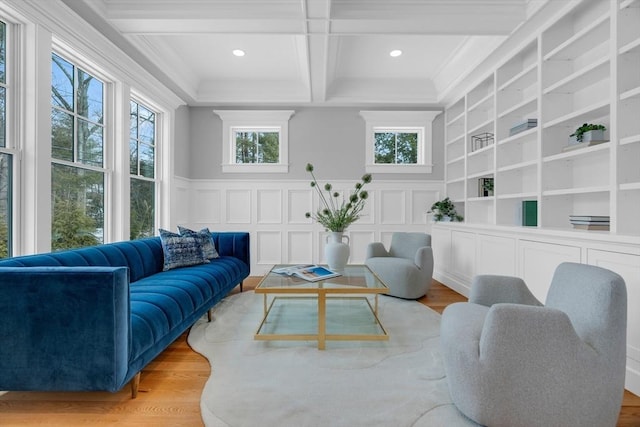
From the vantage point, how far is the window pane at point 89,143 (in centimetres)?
291

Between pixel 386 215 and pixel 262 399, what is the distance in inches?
142

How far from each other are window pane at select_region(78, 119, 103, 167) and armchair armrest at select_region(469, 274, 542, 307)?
3362mm

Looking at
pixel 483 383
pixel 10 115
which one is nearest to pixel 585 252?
pixel 483 383

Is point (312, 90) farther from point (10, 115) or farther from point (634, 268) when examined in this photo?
point (634, 268)

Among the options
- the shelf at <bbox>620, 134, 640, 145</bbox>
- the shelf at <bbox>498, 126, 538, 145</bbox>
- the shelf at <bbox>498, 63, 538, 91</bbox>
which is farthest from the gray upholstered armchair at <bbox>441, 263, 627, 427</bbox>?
the shelf at <bbox>498, 63, 538, 91</bbox>

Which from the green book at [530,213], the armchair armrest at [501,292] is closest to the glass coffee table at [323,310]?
the armchair armrest at [501,292]

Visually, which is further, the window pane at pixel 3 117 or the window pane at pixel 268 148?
the window pane at pixel 268 148

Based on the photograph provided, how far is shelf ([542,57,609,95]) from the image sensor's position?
7.45ft

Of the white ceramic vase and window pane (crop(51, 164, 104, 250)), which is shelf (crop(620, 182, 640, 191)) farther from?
window pane (crop(51, 164, 104, 250))

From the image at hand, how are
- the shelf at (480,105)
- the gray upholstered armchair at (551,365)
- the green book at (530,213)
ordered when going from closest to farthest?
1. the gray upholstered armchair at (551,365)
2. the green book at (530,213)
3. the shelf at (480,105)

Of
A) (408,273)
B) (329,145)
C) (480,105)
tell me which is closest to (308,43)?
(329,145)

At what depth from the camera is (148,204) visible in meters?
4.09

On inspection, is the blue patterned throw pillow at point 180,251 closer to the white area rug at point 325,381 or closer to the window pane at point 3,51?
the white area rug at point 325,381

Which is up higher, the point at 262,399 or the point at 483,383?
the point at 483,383
